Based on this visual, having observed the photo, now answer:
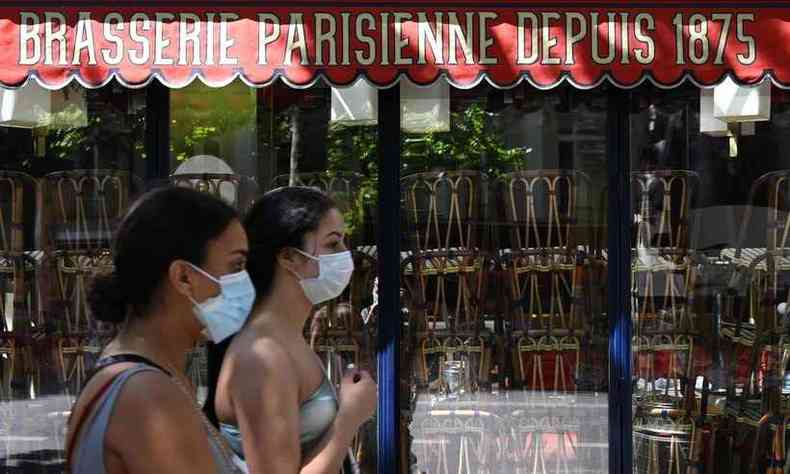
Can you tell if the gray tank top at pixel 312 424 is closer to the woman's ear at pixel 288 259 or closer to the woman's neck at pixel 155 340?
the woman's ear at pixel 288 259

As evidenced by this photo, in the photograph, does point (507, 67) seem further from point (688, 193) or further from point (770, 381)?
point (770, 381)

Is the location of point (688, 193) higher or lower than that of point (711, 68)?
lower

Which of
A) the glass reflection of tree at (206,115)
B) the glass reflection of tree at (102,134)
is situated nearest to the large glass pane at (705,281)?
the glass reflection of tree at (206,115)

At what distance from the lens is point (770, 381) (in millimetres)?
6137

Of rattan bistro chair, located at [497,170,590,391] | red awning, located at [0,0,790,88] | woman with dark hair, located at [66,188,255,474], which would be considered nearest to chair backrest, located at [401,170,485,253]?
rattan bistro chair, located at [497,170,590,391]

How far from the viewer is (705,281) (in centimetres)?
611

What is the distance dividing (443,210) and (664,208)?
1098mm

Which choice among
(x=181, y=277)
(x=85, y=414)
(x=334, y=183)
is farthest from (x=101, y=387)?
(x=334, y=183)

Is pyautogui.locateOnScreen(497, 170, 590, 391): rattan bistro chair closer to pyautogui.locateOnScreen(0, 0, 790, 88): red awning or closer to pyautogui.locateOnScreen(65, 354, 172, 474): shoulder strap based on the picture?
pyautogui.locateOnScreen(0, 0, 790, 88): red awning

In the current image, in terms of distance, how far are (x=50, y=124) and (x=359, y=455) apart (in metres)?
2.23

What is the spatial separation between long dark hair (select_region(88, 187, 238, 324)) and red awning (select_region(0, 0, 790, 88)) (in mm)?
3168

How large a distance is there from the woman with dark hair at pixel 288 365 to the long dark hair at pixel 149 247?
53 cm

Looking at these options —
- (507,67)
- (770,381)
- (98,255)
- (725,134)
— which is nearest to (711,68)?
(725,134)

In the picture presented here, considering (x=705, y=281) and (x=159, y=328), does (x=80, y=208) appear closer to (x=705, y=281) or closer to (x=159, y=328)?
(x=705, y=281)
